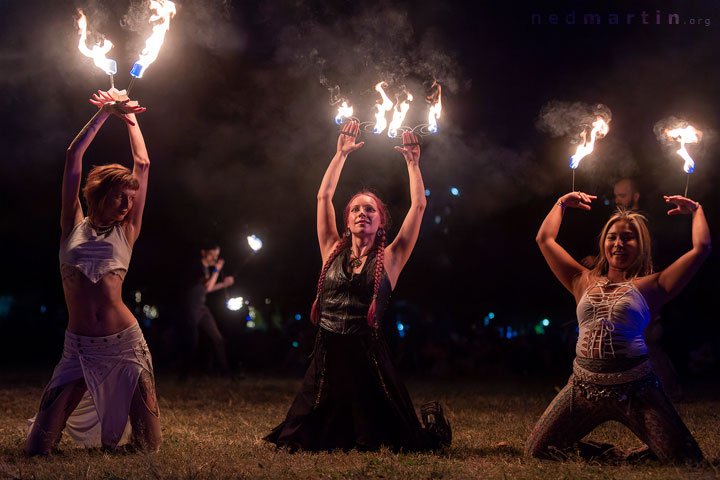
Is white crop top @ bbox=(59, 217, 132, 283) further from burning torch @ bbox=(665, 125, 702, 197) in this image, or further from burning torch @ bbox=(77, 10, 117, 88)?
burning torch @ bbox=(665, 125, 702, 197)

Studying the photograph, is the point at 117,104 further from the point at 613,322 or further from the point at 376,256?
the point at 613,322

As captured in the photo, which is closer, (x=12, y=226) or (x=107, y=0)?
(x=107, y=0)

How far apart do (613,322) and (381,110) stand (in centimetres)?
273

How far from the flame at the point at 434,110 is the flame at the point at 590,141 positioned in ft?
3.76

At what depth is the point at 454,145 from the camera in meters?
13.9

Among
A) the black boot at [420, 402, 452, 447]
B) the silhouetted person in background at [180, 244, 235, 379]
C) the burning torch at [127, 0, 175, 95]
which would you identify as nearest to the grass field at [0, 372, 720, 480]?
the black boot at [420, 402, 452, 447]

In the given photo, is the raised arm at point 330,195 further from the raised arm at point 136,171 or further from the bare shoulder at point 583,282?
the bare shoulder at point 583,282

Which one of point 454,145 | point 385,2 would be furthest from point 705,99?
point 385,2

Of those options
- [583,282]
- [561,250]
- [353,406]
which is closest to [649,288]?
[583,282]

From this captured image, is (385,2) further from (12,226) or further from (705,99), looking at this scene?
(12,226)

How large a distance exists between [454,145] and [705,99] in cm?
456

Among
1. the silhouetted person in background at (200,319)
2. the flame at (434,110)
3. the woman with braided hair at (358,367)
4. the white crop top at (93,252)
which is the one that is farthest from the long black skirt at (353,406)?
the silhouetted person in background at (200,319)

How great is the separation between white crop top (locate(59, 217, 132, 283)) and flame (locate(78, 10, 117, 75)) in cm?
112

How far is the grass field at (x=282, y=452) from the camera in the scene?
4191 millimetres
